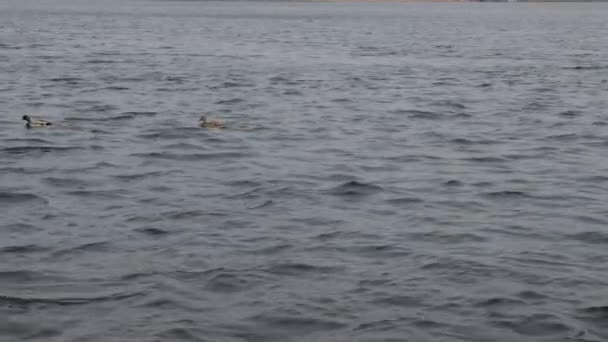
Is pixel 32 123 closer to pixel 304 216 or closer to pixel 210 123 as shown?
pixel 210 123

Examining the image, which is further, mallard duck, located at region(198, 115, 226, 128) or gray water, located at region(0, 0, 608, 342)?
mallard duck, located at region(198, 115, 226, 128)

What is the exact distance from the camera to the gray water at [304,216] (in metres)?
10.5

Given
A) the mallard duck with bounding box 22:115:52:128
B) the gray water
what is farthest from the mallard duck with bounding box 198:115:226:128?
the mallard duck with bounding box 22:115:52:128

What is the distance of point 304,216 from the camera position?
49.0 ft

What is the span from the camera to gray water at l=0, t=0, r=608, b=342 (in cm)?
1053

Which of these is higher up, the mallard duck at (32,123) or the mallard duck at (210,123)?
the mallard duck at (32,123)

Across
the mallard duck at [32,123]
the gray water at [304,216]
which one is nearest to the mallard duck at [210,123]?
the gray water at [304,216]

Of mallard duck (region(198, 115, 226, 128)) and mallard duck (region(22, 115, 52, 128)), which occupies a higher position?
mallard duck (region(22, 115, 52, 128))

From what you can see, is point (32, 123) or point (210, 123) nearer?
point (32, 123)

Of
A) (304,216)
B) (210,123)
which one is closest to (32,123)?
(210,123)

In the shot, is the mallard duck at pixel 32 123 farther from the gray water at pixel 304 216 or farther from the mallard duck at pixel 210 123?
the mallard duck at pixel 210 123

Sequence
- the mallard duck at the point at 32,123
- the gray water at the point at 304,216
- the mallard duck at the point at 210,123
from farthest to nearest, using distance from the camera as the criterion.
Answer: the mallard duck at the point at 210,123, the mallard duck at the point at 32,123, the gray water at the point at 304,216

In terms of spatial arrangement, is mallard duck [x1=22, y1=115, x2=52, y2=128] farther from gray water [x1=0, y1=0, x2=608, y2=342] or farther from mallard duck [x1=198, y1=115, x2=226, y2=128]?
mallard duck [x1=198, y1=115, x2=226, y2=128]

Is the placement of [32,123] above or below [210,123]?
above
